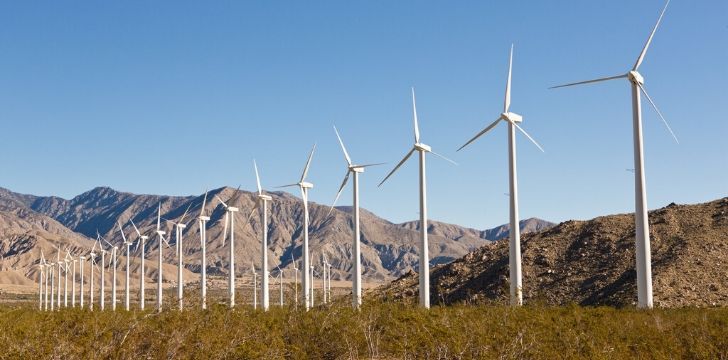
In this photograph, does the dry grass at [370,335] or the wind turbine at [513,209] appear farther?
the wind turbine at [513,209]

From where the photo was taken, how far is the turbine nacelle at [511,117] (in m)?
53.8

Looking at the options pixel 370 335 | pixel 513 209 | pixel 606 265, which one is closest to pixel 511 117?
pixel 513 209

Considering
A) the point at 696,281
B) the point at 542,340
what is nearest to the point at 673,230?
the point at 696,281

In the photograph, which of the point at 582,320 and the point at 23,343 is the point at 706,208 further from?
the point at 23,343

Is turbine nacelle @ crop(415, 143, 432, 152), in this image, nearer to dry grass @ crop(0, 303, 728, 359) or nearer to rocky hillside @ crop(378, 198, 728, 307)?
rocky hillside @ crop(378, 198, 728, 307)

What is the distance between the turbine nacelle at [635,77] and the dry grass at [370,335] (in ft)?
53.6

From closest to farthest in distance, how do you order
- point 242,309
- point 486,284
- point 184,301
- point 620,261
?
point 184,301
point 242,309
point 620,261
point 486,284

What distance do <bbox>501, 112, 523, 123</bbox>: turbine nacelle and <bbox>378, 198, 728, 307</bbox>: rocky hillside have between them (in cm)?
1621

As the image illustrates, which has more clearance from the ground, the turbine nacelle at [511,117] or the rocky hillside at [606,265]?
the turbine nacelle at [511,117]

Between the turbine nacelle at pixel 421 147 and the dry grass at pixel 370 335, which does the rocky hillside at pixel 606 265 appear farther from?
the dry grass at pixel 370 335

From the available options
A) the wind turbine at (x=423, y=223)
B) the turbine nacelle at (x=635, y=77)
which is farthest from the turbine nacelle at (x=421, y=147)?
the turbine nacelle at (x=635, y=77)

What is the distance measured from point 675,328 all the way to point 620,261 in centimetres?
4875

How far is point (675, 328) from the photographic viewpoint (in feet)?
112

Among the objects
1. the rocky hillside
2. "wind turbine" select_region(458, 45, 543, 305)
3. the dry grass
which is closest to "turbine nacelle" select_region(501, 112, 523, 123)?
"wind turbine" select_region(458, 45, 543, 305)
